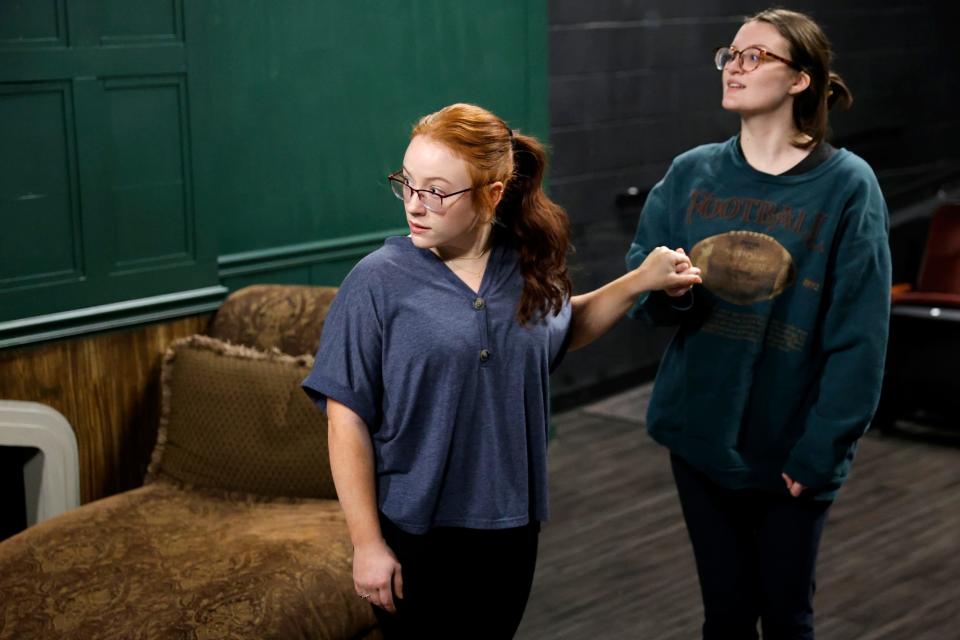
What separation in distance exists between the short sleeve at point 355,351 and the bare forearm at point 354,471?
0.02 m

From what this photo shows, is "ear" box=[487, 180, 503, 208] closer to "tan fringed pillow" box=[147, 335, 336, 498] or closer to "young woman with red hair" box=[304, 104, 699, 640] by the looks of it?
"young woman with red hair" box=[304, 104, 699, 640]

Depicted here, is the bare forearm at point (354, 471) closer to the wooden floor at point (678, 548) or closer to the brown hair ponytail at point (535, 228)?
the brown hair ponytail at point (535, 228)

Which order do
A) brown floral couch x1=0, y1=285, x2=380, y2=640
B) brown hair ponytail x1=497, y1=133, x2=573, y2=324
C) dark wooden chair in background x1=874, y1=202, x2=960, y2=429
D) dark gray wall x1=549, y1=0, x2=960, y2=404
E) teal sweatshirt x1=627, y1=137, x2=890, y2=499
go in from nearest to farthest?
brown hair ponytail x1=497, y1=133, x2=573, y2=324, teal sweatshirt x1=627, y1=137, x2=890, y2=499, brown floral couch x1=0, y1=285, x2=380, y2=640, dark wooden chair in background x1=874, y1=202, x2=960, y2=429, dark gray wall x1=549, y1=0, x2=960, y2=404

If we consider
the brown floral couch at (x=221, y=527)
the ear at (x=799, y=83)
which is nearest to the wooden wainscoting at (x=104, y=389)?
the brown floral couch at (x=221, y=527)

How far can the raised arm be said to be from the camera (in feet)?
6.92

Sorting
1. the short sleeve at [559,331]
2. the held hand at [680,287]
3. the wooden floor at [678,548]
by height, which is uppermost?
the held hand at [680,287]

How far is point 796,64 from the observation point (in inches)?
92.7

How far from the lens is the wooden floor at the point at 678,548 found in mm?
3564

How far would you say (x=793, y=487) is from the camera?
7.66 feet

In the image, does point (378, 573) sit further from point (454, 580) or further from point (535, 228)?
point (535, 228)

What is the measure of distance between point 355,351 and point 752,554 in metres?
0.99

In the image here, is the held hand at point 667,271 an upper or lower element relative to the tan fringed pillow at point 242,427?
upper

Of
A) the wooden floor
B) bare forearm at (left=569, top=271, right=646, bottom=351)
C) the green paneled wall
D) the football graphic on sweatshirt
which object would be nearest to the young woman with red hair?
bare forearm at (left=569, top=271, right=646, bottom=351)

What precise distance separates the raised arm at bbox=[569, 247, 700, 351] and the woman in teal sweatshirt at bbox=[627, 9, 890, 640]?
26 centimetres
